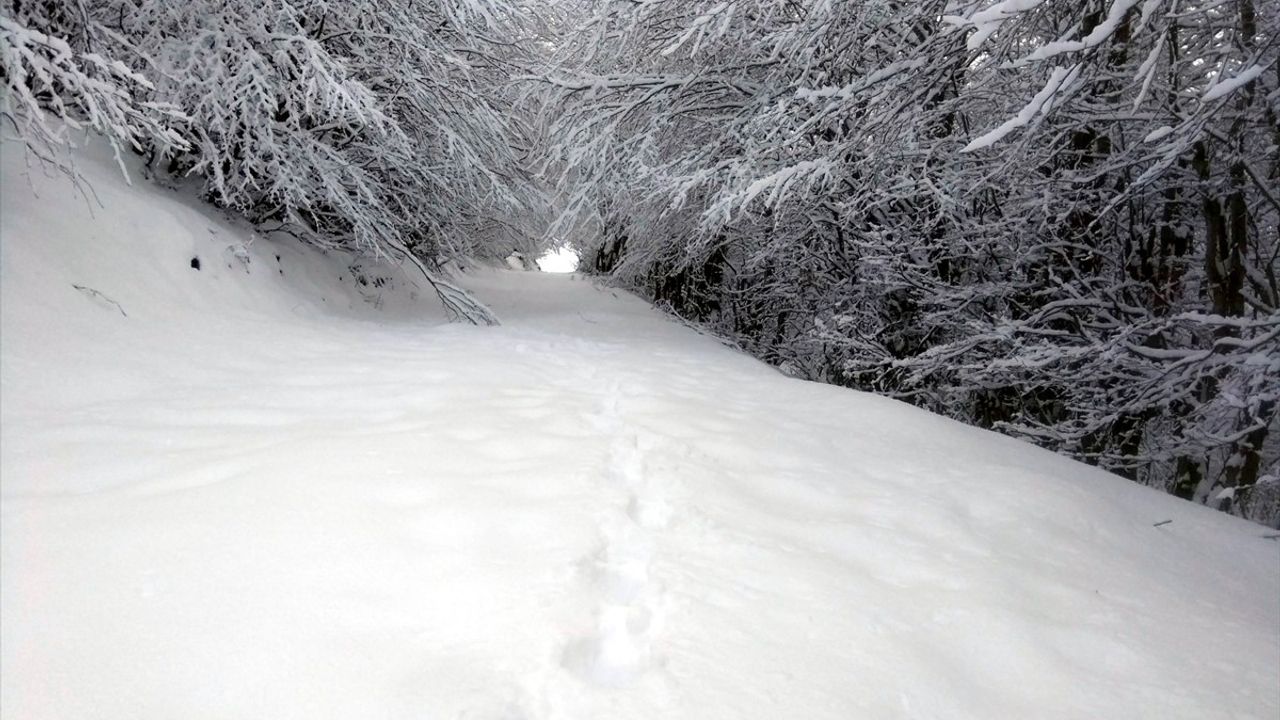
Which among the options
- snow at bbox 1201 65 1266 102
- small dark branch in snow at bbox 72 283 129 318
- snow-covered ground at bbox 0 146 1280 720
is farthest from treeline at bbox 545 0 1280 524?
small dark branch in snow at bbox 72 283 129 318

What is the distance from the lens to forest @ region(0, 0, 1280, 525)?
3596 millimetres

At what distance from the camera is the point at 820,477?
110 inches

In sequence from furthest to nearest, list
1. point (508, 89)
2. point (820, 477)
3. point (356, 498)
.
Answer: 1. point (508, 89)
2. point (820, 477)
3. point (356, 498)

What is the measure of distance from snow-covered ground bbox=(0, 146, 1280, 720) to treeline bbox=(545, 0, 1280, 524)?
1.25 metres

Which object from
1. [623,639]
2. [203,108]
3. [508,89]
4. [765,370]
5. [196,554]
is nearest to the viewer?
[623,639]

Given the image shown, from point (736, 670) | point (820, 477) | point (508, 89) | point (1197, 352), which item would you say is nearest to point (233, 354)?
point (820, 477)

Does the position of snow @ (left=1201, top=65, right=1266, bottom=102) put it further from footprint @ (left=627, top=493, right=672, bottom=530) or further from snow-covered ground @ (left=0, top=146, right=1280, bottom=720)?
footprint @ (left=627, top=493, right=672, bottom=530)

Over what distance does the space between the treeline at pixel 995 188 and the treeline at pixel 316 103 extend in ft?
3.30

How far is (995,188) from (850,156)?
1.38 meters

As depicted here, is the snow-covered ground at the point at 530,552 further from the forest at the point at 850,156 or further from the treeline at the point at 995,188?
the treeline at the point at 995,188

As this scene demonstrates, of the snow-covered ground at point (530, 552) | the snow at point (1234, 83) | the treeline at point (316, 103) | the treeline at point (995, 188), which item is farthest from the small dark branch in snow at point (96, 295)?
the snow at point (1234, 83)

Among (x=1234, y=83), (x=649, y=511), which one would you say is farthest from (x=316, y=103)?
(x=1234, y=83)

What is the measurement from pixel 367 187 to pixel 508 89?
258 centimetres

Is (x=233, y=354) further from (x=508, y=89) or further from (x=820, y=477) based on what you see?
(x=508, y=89)
